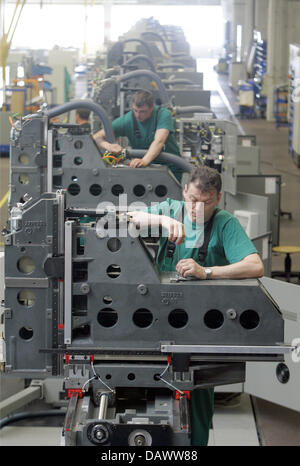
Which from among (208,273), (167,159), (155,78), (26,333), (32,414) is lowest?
(32,414)

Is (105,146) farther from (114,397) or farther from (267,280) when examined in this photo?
(114,397)

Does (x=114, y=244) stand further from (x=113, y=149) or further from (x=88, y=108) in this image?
(x=113, y=149)

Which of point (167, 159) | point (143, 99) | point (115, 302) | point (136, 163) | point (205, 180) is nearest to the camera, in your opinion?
point (115, 302)

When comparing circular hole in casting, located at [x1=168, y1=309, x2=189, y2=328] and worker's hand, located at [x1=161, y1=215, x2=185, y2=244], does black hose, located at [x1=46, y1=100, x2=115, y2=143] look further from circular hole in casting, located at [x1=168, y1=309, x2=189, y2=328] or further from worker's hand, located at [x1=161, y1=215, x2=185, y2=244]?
circular hole in casting, located at [x1=168, y1=309, x2=189, y2=328]

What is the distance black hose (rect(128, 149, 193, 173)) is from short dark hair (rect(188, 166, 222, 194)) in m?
2.97

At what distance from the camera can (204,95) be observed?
46.1 ft

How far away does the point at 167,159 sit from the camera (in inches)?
277

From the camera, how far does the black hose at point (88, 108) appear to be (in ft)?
20.3

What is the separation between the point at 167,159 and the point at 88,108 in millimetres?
1104

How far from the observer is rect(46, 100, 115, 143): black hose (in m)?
6.18

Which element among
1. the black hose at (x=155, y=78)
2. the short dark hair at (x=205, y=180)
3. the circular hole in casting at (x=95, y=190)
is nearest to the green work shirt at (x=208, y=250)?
the short dark hair at (x=205, y=180)

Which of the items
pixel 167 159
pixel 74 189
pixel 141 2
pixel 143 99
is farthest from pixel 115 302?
pixel 141 2
